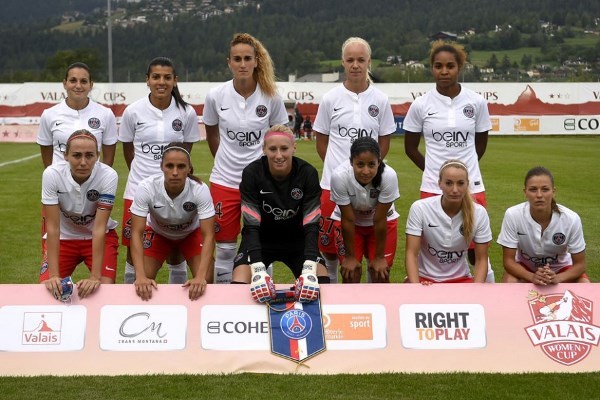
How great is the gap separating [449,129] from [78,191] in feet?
9.08

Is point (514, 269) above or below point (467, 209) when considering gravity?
below

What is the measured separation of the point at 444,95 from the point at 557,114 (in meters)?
32.6

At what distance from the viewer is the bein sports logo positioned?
549 centimetres

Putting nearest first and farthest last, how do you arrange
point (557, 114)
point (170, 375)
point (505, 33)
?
point (170, 375), point (557, 114), point (505, 33)

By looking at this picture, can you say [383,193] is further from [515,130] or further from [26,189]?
[515,130]

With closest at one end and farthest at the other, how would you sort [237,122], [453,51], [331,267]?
[453,51] → [237,122] → [331,267]

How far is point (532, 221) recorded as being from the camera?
6.17 meters

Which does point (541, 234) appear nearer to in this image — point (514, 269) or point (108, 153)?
point (514, 269)

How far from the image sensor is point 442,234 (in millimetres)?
6258

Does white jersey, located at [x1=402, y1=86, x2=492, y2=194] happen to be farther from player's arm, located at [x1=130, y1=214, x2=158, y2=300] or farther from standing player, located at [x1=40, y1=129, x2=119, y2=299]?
standing player, located at [x1=40, y1=129, x2=119, y2=299]

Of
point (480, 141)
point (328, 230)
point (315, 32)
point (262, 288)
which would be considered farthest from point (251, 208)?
point (315, 32)

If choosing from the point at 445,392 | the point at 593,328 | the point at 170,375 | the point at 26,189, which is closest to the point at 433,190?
the point at 593,328

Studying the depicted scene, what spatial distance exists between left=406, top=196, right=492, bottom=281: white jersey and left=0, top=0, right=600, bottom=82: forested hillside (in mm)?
89170

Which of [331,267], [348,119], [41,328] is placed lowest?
[41,328]
